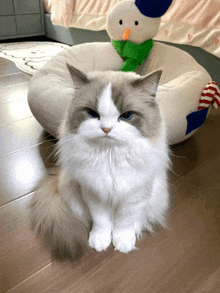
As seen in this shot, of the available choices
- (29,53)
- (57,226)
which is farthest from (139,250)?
(29,53)

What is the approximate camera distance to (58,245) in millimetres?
829

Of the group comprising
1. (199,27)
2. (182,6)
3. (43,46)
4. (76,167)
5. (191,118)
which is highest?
(182,6)

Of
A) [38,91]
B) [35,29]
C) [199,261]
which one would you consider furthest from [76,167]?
[35,29]

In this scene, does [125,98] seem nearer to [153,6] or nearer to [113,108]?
[113,108]

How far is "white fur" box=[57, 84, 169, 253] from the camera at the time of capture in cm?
65

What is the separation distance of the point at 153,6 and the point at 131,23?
0.17m

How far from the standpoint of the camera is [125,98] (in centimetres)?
65

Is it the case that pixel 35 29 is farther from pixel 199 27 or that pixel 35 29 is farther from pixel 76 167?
pixel 76 167

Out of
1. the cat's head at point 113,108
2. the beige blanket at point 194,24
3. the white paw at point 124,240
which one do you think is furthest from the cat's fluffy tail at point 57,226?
the beige blanket at point 194,24

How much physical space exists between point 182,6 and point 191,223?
5.40 feet

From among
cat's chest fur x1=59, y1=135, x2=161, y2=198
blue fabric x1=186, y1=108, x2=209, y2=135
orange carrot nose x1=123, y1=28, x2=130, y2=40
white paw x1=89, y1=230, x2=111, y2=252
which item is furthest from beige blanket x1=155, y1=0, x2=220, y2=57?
white paw x1=89, y1=230, x2=111, y2=252

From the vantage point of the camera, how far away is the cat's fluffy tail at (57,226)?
825 mm

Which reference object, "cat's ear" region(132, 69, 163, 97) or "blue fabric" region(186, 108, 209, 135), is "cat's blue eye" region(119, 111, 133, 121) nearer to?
"cat's ear" region(132, 69, 163, 97)

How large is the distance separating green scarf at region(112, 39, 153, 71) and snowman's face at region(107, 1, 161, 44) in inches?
1.4
